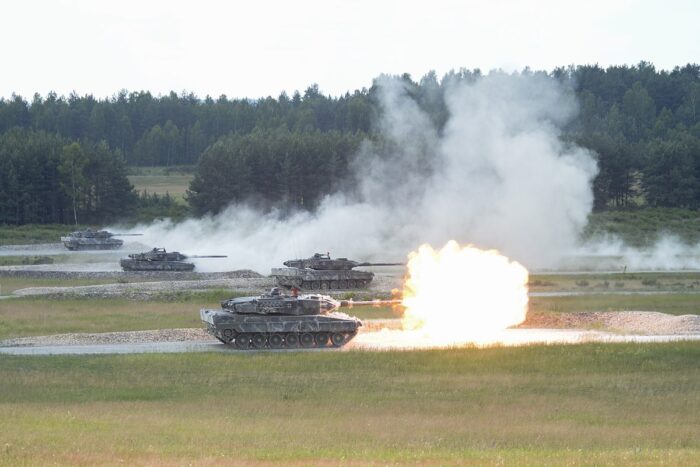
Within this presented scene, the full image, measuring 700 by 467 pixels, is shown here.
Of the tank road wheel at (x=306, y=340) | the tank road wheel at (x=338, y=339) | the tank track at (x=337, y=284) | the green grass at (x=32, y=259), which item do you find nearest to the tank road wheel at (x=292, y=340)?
the tank road wheel at (x=306, y=340)

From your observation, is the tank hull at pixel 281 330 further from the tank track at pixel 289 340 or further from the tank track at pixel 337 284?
the tank track at pixel 337 284

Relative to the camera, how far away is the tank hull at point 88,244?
338ft

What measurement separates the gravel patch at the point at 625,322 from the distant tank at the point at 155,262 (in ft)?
119

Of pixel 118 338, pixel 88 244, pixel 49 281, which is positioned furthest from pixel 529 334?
pixel 88 244

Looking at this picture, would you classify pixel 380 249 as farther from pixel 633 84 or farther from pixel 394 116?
pixel 633 84

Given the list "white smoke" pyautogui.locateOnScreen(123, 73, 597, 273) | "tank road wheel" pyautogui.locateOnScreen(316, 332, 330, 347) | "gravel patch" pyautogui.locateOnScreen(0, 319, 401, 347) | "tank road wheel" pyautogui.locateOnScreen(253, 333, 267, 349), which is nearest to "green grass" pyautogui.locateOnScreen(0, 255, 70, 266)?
"white smoke" pyautogui.locateOnScreen(123, 73, 597, 273)

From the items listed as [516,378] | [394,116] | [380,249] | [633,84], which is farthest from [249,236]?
[633,84]

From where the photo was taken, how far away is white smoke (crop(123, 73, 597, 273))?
81312mm

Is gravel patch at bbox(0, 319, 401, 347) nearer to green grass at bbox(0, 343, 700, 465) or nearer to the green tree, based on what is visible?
green grass at bbox(0, 343, 700, 465)

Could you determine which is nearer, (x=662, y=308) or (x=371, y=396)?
(x=371, y=396)

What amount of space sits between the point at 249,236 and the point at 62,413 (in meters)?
69.0

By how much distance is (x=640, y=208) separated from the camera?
Result: 116 meters

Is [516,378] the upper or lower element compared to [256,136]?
lower

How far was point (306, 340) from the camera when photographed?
42469 millimetres
